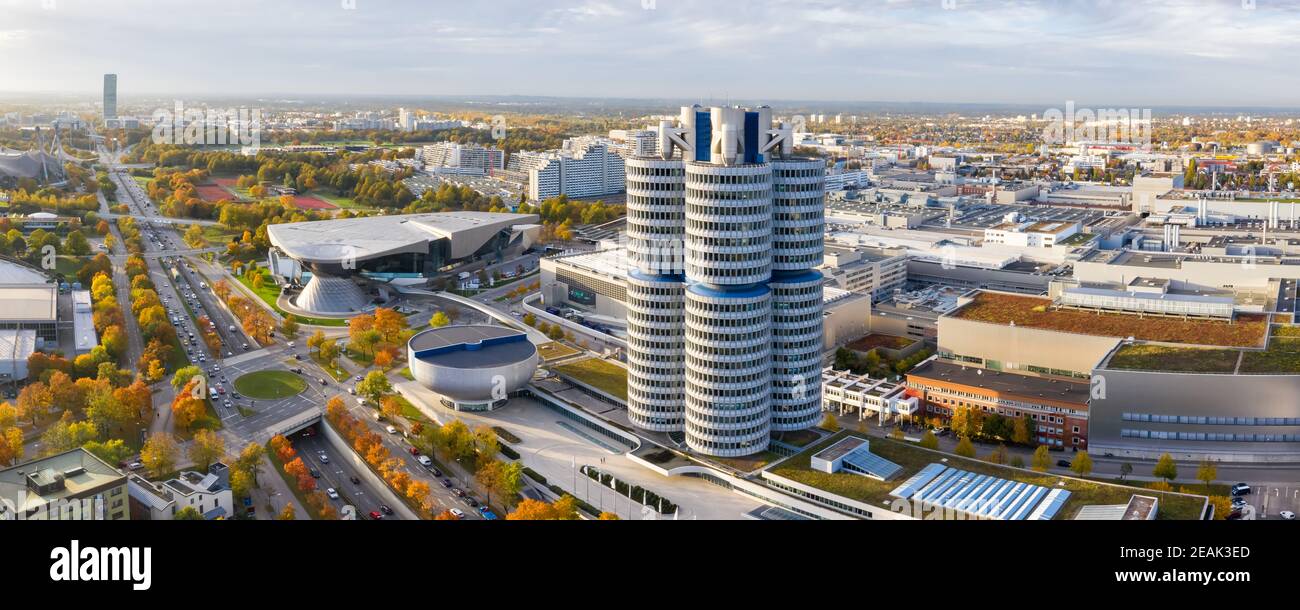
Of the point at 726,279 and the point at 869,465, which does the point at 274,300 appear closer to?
the point at 726,279

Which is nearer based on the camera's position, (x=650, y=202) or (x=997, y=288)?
(x=650, y=202)

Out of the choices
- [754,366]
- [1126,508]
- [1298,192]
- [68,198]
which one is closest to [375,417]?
[754,366]

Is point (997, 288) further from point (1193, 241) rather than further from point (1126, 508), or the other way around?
Answer: point (1126, 508)

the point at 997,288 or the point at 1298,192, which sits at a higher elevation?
the point at 1298,192

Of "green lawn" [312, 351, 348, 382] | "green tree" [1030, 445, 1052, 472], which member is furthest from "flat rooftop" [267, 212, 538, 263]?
"green tree" [1030, 445, 1052, 472]

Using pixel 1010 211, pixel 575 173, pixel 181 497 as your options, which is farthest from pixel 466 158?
pixel 181 497
